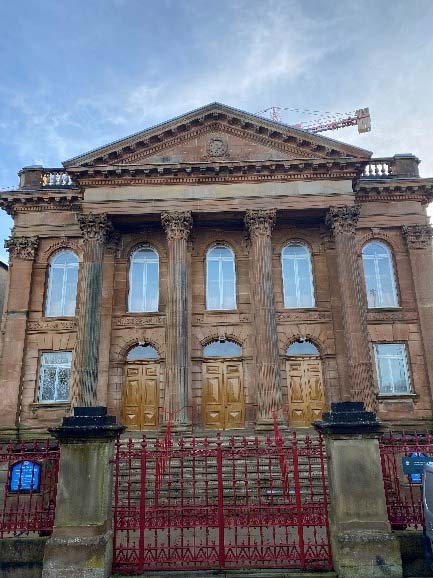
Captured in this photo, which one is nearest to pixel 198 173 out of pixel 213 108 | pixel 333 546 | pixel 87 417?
pixel 213 108

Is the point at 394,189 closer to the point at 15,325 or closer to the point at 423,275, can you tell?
the point at 423,275

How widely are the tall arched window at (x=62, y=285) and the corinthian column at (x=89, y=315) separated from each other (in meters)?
2.51

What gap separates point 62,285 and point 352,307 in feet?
39.7

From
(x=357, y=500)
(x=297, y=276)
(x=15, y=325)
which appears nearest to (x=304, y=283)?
(x=297, y=276)

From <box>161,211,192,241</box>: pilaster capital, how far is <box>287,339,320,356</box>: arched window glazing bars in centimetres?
621

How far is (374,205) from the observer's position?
20344 mm

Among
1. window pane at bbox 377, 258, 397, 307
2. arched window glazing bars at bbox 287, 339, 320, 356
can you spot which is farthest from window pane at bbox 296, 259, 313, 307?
window pane at bbox 377, 258, 397, 307

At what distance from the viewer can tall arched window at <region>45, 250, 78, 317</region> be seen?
19.8 m

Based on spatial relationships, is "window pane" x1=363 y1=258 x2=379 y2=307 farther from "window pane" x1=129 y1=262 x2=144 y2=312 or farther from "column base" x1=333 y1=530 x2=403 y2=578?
"column base" x1=333 y1=530 x2=403 y2=578

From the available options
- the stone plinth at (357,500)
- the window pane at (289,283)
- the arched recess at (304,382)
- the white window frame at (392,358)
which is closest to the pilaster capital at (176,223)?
the window pane at (289,283)

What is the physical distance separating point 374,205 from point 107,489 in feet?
57.3

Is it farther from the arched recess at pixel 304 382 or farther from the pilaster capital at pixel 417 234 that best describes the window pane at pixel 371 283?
the arched recess at pixel 304 382

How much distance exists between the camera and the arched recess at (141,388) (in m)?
18.1

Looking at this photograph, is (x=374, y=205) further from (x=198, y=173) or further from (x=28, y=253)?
(x=28, y=253)
